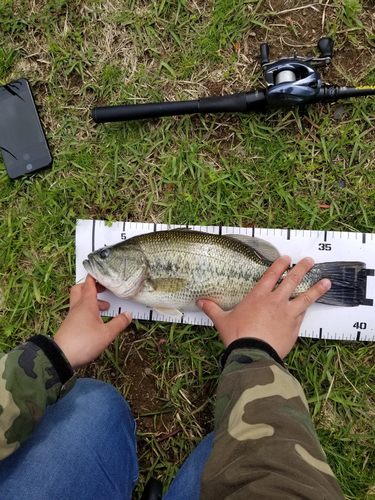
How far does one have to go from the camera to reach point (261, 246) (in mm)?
2869

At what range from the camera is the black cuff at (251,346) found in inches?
86.9

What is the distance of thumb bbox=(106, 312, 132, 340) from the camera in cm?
265

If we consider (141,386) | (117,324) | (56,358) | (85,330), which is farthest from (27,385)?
(141,386)

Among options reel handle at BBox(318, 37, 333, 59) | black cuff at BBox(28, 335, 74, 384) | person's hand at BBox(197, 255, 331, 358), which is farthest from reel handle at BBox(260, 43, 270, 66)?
black cuff at BBox(28, 335, 74, 384)

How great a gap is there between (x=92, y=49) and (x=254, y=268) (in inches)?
96.4

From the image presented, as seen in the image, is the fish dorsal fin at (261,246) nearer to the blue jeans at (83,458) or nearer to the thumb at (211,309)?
the thumb at (211,309)

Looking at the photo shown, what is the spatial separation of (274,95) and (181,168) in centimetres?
94

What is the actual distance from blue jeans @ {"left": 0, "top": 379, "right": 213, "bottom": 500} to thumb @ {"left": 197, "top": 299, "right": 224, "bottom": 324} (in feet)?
2.98

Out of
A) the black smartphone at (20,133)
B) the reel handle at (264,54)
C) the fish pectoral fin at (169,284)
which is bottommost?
the fish pectoral fin at (169,284)

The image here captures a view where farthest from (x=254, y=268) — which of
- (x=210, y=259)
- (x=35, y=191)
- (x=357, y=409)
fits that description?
(x=35, y=191)

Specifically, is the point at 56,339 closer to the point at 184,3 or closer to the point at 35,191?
the point at 35,191

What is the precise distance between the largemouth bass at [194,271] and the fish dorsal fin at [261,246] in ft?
0.12

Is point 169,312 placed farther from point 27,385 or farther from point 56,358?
point 27,385

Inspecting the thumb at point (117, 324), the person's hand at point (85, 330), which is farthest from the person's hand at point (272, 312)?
the person's hand at point (85, 330)
